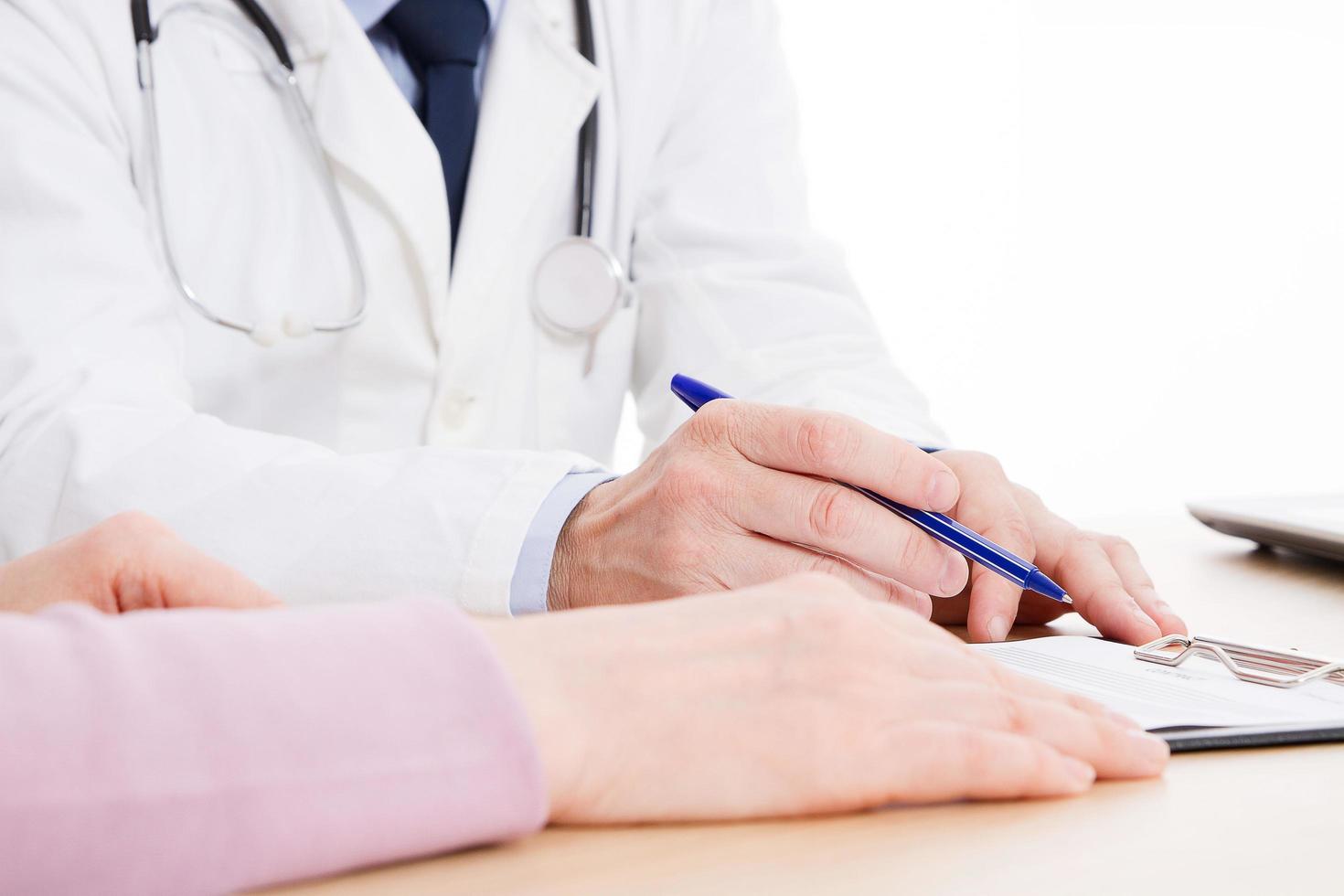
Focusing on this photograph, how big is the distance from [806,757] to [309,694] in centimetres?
16

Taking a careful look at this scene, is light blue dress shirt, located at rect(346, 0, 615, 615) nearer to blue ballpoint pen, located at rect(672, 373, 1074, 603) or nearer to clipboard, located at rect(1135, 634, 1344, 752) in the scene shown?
blue ballpoint pen, located at rect(672, 373, 1074, 603)

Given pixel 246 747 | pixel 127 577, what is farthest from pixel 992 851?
pixel 127 577

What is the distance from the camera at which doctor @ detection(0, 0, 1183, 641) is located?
27.3 inches

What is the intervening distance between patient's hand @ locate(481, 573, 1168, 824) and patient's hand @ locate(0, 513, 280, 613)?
158 millimetres

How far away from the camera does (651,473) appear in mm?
723

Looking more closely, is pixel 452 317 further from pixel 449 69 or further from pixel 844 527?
pixel 844 527

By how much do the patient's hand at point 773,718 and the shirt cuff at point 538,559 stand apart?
27 centimetres

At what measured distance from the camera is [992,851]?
1.20ft

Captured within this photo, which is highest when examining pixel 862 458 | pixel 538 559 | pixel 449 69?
pixel 449 69

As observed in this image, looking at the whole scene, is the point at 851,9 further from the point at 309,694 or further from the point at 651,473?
the point at 309,694

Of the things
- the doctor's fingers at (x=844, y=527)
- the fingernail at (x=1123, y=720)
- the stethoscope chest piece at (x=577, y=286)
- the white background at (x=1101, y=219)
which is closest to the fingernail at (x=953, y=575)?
the doctor's fingers at (x=844, y=527)

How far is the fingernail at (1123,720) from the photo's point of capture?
450mm

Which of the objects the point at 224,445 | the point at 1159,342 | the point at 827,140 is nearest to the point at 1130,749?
the point at 224,445

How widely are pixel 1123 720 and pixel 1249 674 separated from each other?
0.17 metres
